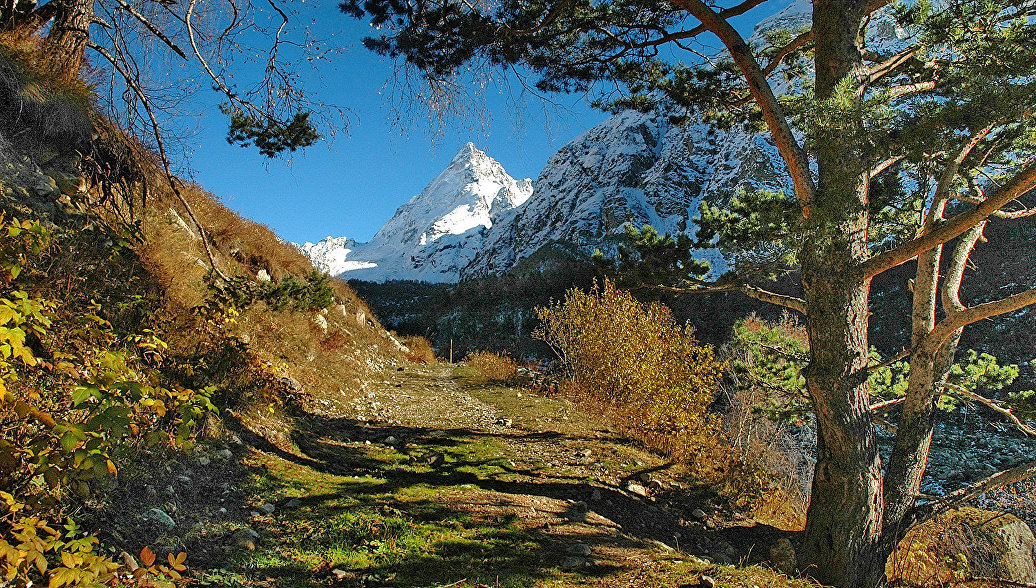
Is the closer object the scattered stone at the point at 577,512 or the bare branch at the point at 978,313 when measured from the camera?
the bare branch at the point at 978,313

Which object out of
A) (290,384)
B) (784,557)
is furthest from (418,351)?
(784,557)

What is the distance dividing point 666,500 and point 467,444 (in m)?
2.63

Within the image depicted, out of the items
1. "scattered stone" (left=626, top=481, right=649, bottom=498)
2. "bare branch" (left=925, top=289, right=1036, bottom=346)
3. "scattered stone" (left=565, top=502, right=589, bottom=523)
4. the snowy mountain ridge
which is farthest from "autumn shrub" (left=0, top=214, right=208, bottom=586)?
the snowy mountain ridge

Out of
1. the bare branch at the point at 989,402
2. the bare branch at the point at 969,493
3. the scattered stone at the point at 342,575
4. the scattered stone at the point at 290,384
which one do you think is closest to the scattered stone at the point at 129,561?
the scattered stone at the point at 342,575

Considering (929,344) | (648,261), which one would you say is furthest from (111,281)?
(929,344)

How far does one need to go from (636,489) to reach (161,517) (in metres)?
4.64

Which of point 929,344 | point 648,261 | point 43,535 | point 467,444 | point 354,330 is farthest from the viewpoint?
point 354,330

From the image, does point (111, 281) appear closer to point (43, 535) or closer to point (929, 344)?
point (43, 535)

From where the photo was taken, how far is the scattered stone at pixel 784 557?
4.14m

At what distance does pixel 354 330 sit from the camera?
43.1 ft

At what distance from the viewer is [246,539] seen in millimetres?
2738

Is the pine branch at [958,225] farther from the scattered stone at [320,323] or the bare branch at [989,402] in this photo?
the scattered stone at [320,323]

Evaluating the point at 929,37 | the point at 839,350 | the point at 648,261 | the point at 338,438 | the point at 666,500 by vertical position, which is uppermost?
the point at 929,37

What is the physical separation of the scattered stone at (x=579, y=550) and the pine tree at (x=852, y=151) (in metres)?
2.18
